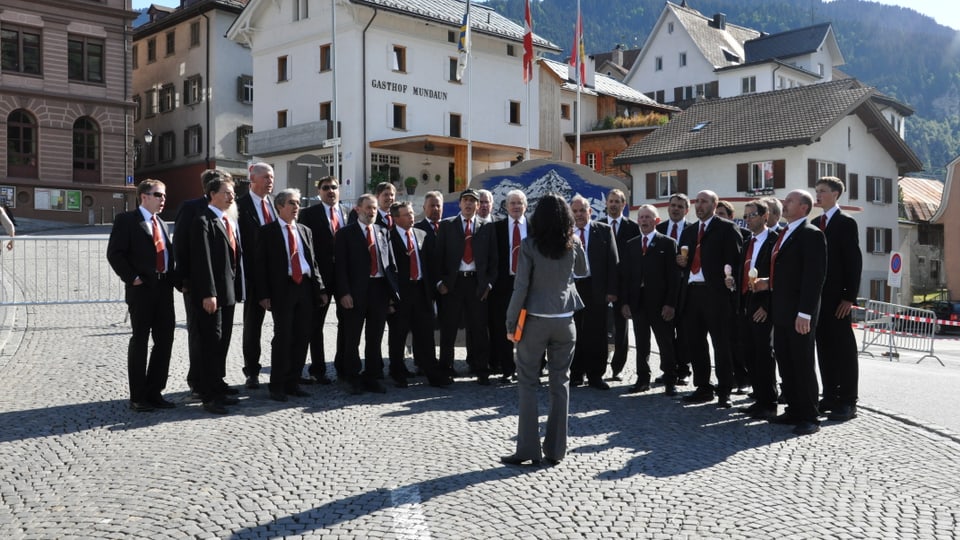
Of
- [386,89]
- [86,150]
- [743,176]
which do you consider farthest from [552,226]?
[86,150]

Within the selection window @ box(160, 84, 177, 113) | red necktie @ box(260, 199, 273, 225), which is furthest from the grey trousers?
window @ box(160, 84, 177, 113)

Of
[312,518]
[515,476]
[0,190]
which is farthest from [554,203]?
[0,190]

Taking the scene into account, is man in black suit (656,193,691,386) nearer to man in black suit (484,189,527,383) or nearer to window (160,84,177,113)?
man in black suit (484,189,527,383)

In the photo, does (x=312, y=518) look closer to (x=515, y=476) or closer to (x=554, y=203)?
(x=515, y=476)

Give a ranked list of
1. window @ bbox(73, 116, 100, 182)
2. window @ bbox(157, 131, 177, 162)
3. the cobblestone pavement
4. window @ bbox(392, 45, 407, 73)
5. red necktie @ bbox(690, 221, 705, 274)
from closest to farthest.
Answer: the cobblestone pavement
red necktie @ bbox(690, 221, 705, 274)
window @ bbox(392, 45, 407, 73)
window @ bbox(73, 116, 100, 182)
window @ bbox(157, 131, 177, 162)

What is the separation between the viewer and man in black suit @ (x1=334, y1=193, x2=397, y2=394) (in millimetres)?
9258

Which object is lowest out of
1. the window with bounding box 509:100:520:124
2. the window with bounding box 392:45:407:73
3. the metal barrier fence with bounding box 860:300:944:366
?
the metal barrier fence with bounding box 860:300:944:366

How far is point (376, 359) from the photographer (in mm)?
9344

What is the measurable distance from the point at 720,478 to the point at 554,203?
88.1 inches

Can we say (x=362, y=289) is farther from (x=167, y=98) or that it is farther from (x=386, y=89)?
(x=167, y=98)

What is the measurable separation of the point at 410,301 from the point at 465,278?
0.71 metres

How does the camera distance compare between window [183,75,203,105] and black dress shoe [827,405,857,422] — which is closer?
black dress shoe [827,405,857,422]

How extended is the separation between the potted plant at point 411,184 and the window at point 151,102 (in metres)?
22.5

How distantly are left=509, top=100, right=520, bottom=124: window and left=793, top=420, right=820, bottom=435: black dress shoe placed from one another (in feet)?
138
